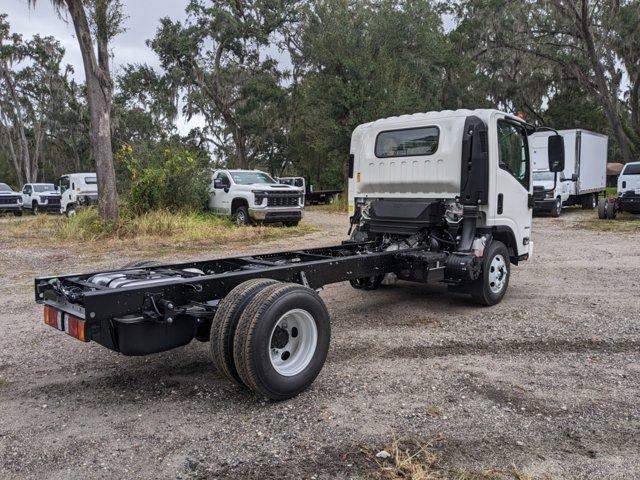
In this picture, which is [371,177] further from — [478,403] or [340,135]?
[340,135]

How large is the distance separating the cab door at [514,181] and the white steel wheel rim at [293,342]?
11.3ft

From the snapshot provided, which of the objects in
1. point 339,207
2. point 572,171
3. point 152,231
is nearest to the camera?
point 152,231

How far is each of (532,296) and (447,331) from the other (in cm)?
219

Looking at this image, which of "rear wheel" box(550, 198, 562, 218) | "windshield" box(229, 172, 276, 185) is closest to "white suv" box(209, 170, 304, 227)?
"windshield" box(229, 172, 276, 185)

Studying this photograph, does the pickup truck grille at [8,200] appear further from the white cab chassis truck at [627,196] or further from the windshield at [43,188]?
the white cab chassis truck at [627,196]

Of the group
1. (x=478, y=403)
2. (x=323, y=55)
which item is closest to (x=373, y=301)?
(x=478, y=403)

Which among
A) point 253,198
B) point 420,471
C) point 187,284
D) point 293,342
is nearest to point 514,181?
point 293,342

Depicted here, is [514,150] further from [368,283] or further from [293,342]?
[293,342]

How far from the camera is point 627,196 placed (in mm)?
17875

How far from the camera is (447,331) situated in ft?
19.1

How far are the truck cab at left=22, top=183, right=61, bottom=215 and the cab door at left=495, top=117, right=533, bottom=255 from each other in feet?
77.7

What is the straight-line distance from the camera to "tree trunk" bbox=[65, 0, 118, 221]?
14.2 metres

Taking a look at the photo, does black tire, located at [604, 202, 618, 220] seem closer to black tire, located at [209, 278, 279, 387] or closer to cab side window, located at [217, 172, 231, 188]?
cab side window, located at [217, 172, 231, 188]

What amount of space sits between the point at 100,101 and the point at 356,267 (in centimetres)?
1161
